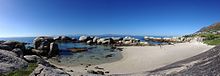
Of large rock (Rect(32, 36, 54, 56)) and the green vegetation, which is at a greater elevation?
the green vegetation

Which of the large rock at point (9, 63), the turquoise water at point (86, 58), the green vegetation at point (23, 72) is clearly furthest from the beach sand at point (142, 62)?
the green vegetation at point (23, 72)

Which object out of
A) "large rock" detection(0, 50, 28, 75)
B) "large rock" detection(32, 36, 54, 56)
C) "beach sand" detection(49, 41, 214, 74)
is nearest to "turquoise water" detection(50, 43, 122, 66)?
"beach sand" detection(49, 41, 214, 74)

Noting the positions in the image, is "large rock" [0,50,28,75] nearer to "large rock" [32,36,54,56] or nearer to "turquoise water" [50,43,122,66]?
"turquoise water" [50,43,122,66]

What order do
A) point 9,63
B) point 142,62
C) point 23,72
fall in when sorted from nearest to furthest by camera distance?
point 23,72 < point 9,63 < point 142,62

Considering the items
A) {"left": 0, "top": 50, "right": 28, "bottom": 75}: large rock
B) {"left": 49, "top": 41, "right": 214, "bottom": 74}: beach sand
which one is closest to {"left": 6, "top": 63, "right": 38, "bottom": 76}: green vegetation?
{"left": 0, "top": 50, "right": 28, "bottom": 75}: large rock

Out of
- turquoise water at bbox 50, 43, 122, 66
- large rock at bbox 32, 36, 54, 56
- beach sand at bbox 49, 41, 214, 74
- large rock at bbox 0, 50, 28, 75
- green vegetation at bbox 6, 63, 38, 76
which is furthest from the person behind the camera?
large rock at bbox 32, 36, 54, 56

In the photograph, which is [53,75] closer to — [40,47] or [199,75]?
[199,75]

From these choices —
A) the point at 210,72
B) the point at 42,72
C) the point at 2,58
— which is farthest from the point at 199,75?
the point at 2,58

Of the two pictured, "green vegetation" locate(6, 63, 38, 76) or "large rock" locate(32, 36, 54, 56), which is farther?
"large rock" locate(32, 36, 54, 56)

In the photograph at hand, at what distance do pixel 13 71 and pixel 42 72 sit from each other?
6.78 feet

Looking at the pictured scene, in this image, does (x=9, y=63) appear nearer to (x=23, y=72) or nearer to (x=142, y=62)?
(x=23, y=72)

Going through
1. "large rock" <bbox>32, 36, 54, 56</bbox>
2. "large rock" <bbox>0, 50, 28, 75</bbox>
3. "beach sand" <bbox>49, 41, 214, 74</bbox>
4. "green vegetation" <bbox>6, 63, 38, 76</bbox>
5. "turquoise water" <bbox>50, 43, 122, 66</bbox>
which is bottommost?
"turquoise water" <bbox>50, 43, 122, 66</bbox>

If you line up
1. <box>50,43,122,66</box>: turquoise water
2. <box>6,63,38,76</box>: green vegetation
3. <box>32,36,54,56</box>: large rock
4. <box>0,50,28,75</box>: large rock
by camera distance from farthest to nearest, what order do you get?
<box>32,36,54,56</box>: large rock → <box>50,43,122,66</box>: turquoise water → <box>0,50,28,75</box>: large rock → <box>6,63,38,76</box>: green vegetation

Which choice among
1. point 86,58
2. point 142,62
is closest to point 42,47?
point 86,58
